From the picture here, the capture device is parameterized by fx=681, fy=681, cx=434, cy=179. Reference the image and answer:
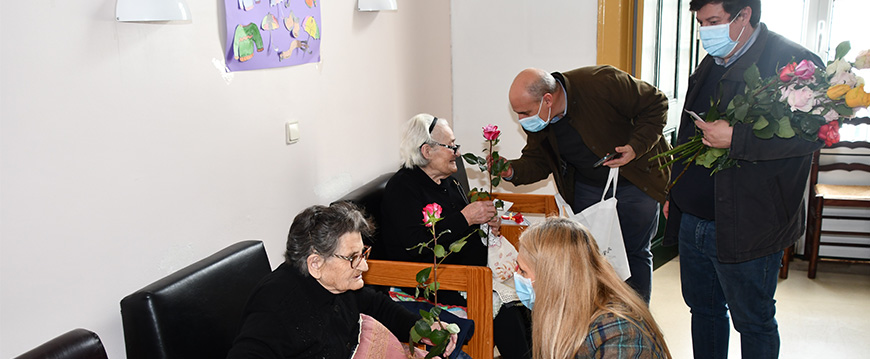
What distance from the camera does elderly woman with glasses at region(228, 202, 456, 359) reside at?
163 centimetres

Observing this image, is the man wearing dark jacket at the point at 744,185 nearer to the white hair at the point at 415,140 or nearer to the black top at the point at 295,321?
the white hair at the point at 415,140

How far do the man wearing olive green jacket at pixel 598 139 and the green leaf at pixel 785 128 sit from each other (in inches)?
30.9

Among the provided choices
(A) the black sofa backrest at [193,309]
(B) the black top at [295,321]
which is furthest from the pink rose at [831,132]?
(A) the black sofa backrest at [193,309]

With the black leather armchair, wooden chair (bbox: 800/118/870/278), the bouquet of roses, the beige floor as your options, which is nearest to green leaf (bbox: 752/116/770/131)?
the bouquet of roses

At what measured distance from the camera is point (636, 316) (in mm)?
1468

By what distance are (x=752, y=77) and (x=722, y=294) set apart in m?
0.82

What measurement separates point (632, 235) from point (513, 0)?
1.50m

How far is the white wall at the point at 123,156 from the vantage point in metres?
1.43

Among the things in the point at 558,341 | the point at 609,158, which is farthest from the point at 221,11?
the point at 609,158

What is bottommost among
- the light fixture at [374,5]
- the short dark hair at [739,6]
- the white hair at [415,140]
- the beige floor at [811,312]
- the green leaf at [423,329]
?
the beige floor at [811,312]

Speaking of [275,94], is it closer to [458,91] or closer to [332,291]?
[332,291]

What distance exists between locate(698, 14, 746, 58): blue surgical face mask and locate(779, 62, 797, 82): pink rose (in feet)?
0.93

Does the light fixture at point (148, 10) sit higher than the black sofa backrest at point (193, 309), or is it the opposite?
the light fixture at point (148, 10)

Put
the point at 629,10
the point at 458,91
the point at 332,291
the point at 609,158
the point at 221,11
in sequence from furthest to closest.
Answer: the point at 458,91
the point at 629,10
the point at 609,158
the point at 221,11
the point at 332,291
